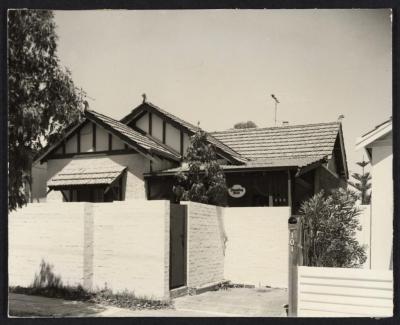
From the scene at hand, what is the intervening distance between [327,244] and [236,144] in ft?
18.4

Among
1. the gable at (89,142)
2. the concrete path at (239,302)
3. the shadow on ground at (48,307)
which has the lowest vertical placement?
the concrete path at (239,302)

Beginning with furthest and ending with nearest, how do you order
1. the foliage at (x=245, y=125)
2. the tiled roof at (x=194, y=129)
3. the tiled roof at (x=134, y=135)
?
the tiled roof at (x=134, y=135)
the tiled roof at (x=194, y=129)
the foliage at (x=245, y=125)

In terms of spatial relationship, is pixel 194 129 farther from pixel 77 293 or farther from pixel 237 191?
pixel 77 293

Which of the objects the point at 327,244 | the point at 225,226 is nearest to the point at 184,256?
the point at 225,226

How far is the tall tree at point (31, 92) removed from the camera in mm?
9477

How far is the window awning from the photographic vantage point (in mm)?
15297

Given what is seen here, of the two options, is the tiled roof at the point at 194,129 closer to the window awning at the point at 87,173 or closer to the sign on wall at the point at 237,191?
the sign on wall at the point at 237,191

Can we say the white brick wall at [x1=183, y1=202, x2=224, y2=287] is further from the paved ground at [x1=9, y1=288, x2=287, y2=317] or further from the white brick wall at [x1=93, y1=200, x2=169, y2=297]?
the white brick wall at [x1=93, y1=200, x2=169, y2=297]

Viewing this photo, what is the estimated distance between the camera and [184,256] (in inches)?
467

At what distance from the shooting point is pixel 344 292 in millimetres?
9453

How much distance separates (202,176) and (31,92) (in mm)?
5537

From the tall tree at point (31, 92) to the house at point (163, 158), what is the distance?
502 centimetres

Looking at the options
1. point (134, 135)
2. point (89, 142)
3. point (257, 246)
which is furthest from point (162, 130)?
point (257, 246)

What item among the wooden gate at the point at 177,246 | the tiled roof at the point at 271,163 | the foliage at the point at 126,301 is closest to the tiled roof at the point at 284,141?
the tiled roof at the point at 271,163
